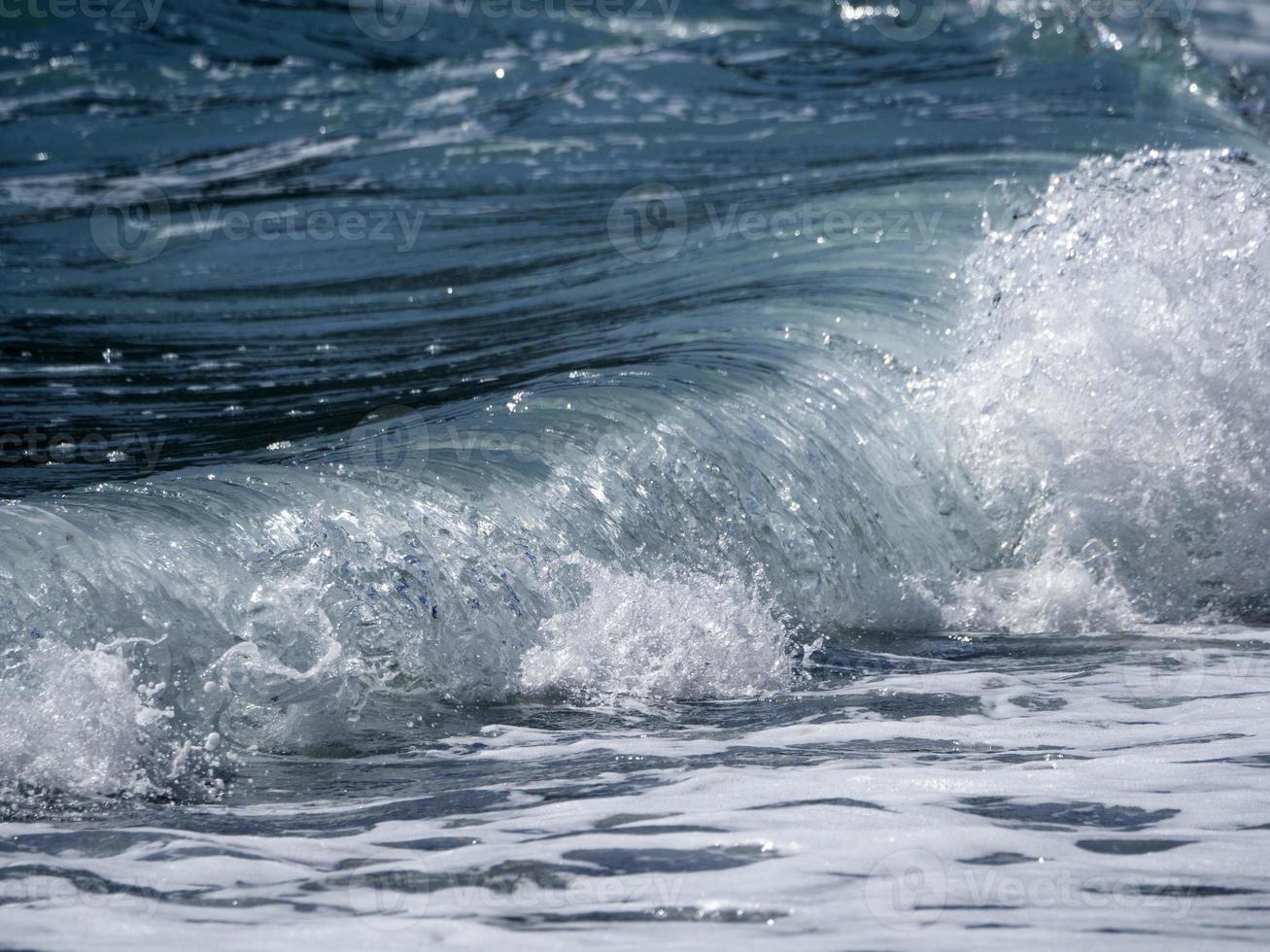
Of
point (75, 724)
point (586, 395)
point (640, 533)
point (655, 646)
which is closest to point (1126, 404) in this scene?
point (586, 395)

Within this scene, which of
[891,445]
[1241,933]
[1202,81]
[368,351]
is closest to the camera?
[1241,933]

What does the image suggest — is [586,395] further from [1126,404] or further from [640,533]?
[1126,404]

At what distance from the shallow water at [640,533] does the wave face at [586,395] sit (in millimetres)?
21

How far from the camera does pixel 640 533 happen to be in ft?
16.8

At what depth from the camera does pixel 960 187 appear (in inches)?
356

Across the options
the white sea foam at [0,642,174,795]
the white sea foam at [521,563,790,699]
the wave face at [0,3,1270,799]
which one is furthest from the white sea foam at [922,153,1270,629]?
the white sea foam at [0,642,174,795]

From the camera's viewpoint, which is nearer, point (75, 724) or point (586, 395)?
point (75, 724)

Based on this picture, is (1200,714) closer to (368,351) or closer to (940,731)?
(940,731)

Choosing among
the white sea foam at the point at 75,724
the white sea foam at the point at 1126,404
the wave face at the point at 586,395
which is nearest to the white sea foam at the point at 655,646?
the wave face at the point at 586,395

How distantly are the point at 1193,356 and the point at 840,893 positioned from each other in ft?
12.8

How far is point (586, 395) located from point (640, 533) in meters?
0.93

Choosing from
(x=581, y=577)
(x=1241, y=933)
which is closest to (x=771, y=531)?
(x=581, y=577)

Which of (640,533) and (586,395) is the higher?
(586,395)

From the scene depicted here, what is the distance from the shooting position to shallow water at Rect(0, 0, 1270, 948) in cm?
323
